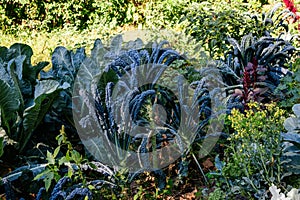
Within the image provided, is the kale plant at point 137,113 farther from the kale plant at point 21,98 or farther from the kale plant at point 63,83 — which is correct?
the kale plant at point 21,98

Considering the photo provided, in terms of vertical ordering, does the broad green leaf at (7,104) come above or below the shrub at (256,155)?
above

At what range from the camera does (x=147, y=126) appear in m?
2.88

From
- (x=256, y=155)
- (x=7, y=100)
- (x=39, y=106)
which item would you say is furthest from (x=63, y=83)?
(x=256, y=155)

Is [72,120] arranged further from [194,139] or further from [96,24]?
[96,24]

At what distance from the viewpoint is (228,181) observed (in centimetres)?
259

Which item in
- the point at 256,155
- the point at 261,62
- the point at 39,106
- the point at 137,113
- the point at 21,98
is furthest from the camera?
the point at 261,62

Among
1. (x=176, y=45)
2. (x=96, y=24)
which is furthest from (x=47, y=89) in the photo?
(x=96, y=24)

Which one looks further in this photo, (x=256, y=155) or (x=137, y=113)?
(x=137, y=113)

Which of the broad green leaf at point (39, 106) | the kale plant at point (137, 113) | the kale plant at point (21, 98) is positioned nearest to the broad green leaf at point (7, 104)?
the kale plant at point (21, 98)

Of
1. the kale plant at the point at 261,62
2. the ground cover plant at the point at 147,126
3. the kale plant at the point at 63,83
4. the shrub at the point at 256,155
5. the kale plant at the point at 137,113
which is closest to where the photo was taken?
the shrub at the point at 256,155

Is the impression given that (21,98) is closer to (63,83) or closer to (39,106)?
(39,106)

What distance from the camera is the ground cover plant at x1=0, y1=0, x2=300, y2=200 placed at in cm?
249

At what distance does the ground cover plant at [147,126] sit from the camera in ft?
8.18

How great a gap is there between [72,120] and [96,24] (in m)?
5.34
